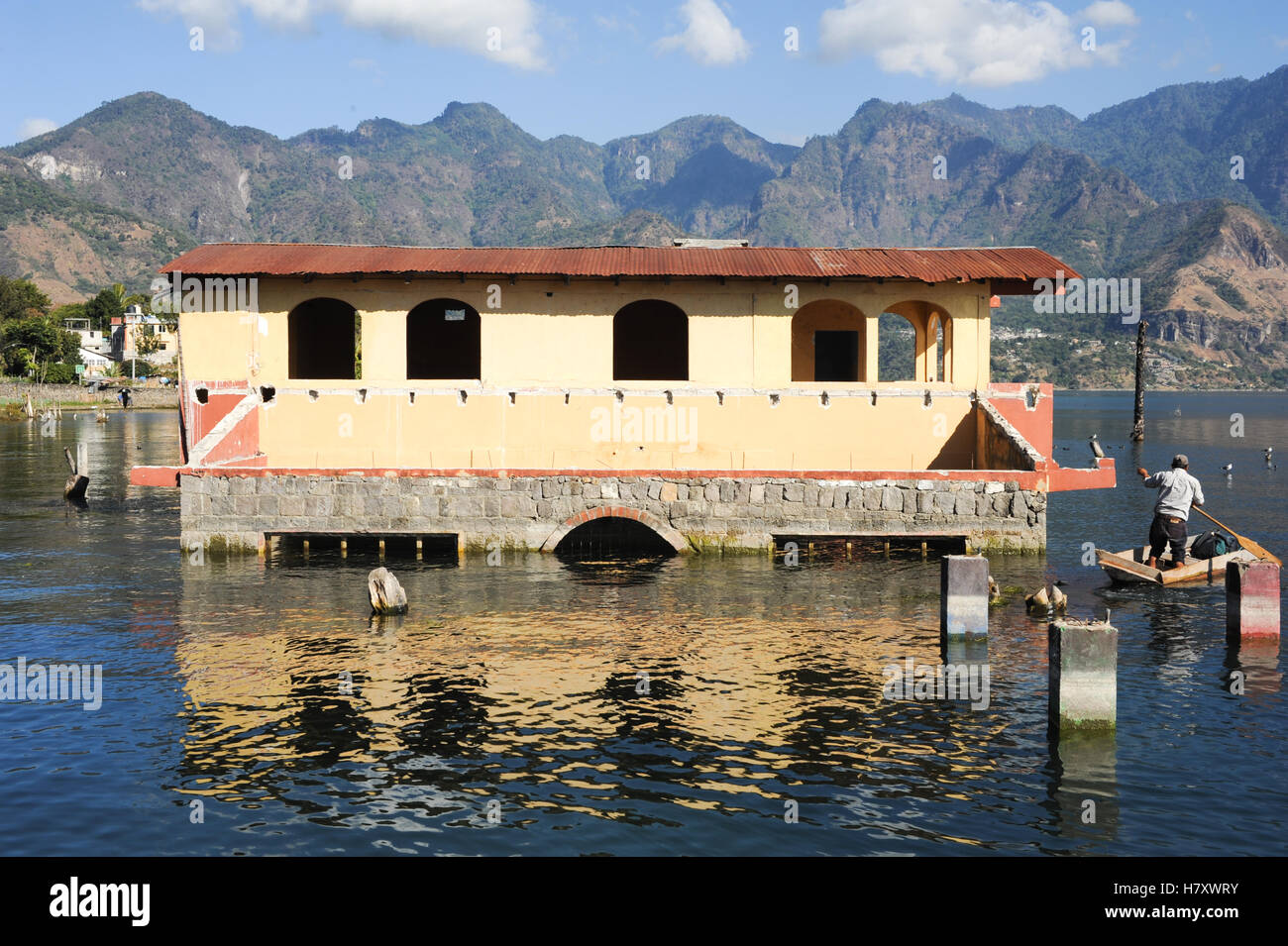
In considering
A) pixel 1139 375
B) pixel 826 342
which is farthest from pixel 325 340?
pixel 1139 375

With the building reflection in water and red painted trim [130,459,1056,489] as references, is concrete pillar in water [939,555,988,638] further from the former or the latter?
red painted trim [130,459,1056,489]

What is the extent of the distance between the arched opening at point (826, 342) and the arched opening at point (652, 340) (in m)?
3.54

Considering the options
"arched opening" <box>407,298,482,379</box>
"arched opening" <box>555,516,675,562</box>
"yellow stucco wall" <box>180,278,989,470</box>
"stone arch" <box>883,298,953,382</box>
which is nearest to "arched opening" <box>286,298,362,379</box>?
"arched opening" <box>407,298,482,379</box>

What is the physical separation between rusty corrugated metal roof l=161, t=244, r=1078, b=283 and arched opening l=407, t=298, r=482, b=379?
6.24 metres

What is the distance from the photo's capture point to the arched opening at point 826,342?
34969 millimetres

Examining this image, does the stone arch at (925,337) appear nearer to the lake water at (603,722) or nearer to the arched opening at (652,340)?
the arched opening at (652,340)

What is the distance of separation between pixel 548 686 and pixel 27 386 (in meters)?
108

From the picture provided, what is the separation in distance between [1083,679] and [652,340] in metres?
23.4

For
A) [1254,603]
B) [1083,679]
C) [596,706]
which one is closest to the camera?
[1083,679]

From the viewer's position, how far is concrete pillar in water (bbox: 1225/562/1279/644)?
1777cm

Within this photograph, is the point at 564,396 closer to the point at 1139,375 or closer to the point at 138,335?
the point at 1139,375

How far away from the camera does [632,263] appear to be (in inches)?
1106

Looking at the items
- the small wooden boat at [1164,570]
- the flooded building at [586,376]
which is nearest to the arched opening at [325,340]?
the flooded building at [586,376]
